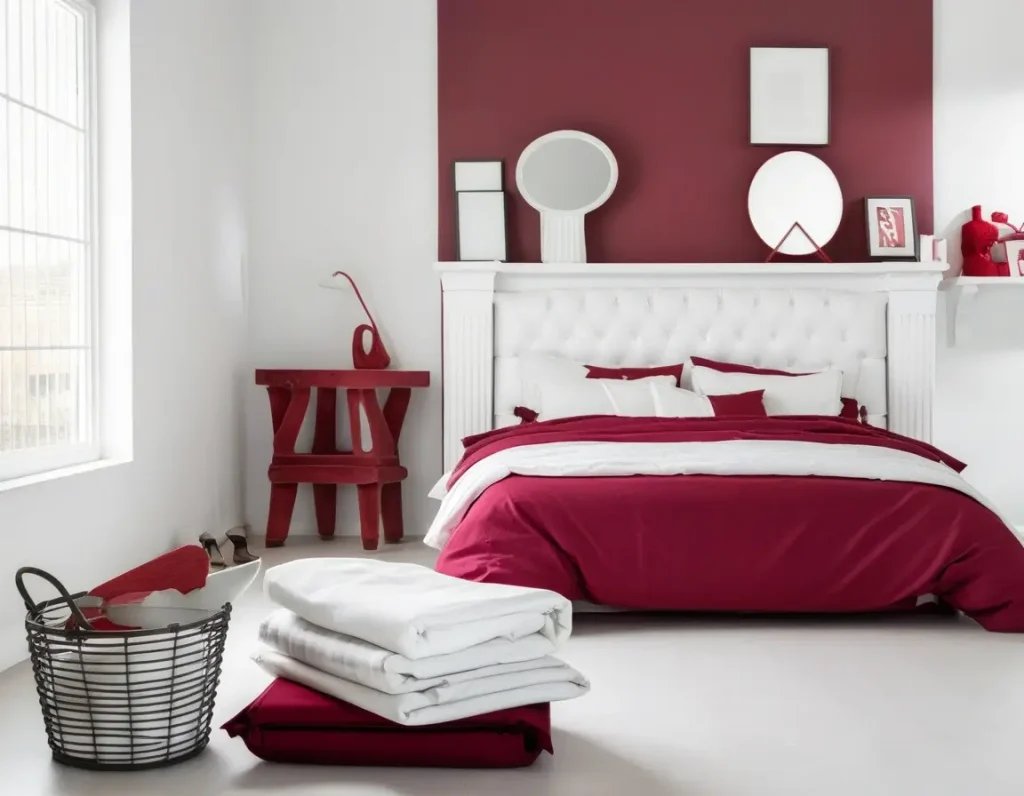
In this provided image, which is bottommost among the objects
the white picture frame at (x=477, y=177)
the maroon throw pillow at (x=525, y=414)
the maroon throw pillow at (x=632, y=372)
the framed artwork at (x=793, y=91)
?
the maroon throw pillow at (x=525, y=414)

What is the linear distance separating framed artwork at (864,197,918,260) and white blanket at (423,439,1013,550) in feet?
6.10

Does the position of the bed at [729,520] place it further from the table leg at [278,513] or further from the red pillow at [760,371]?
the table leg at [278,513]

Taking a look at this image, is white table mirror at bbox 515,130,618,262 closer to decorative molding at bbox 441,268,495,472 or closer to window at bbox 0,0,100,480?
decorative molding at bbox 441,268,495,472

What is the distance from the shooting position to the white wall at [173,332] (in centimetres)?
375

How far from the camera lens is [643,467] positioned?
3.88 meters

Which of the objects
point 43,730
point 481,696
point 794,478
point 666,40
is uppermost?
point 666,40

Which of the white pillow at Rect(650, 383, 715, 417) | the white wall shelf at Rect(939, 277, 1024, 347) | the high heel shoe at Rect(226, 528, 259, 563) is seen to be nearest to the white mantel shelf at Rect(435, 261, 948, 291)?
the white wall shelf at Rect(939, 277, 1024, 347)

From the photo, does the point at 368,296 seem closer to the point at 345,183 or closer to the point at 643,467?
the point at 345,183

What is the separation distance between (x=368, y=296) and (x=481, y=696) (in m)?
3.75

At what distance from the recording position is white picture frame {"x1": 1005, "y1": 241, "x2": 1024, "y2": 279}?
5664mm

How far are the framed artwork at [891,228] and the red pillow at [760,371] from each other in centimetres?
81

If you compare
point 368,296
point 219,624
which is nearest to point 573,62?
point 368,296

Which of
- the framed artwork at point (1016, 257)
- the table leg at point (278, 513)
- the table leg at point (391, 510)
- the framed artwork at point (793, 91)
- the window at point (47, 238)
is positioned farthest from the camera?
the framed artwork at point (793, 91)

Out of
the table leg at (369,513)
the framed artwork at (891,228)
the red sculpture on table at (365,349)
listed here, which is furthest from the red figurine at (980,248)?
the table leg at (369,513)
